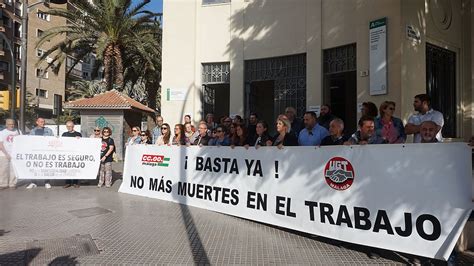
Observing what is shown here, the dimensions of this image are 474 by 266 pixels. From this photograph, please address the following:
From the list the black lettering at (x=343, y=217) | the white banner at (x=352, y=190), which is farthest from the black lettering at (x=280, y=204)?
the black lettering at (x=343, y=217)

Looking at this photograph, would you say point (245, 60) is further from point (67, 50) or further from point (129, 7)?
point (67, 50)

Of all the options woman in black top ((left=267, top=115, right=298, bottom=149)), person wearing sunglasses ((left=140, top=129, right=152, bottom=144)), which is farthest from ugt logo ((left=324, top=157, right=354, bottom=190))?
person wearing sunglasses ((left=140, top=129, right=152, bottom=144))

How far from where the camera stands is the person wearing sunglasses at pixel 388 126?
5676 mm

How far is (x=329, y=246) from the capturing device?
17.4 feet

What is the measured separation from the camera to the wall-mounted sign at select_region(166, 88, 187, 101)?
552 inches

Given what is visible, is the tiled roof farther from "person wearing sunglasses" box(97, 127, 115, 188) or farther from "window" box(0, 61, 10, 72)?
"window" box(0, 61, 10, 72)

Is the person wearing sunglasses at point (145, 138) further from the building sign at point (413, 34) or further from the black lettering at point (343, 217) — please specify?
the building sign at point (413, 34)

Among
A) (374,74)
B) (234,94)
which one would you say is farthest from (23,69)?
(374,74)

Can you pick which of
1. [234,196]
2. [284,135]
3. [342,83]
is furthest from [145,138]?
[342,83]

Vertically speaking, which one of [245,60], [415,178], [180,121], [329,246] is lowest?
[329,246]

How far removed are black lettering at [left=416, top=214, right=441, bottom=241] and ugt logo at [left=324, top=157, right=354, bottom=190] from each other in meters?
0.93

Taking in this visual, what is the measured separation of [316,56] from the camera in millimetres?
11305

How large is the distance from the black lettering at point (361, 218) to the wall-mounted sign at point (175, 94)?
992 centimetres

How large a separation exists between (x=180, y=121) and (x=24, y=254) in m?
9.48
